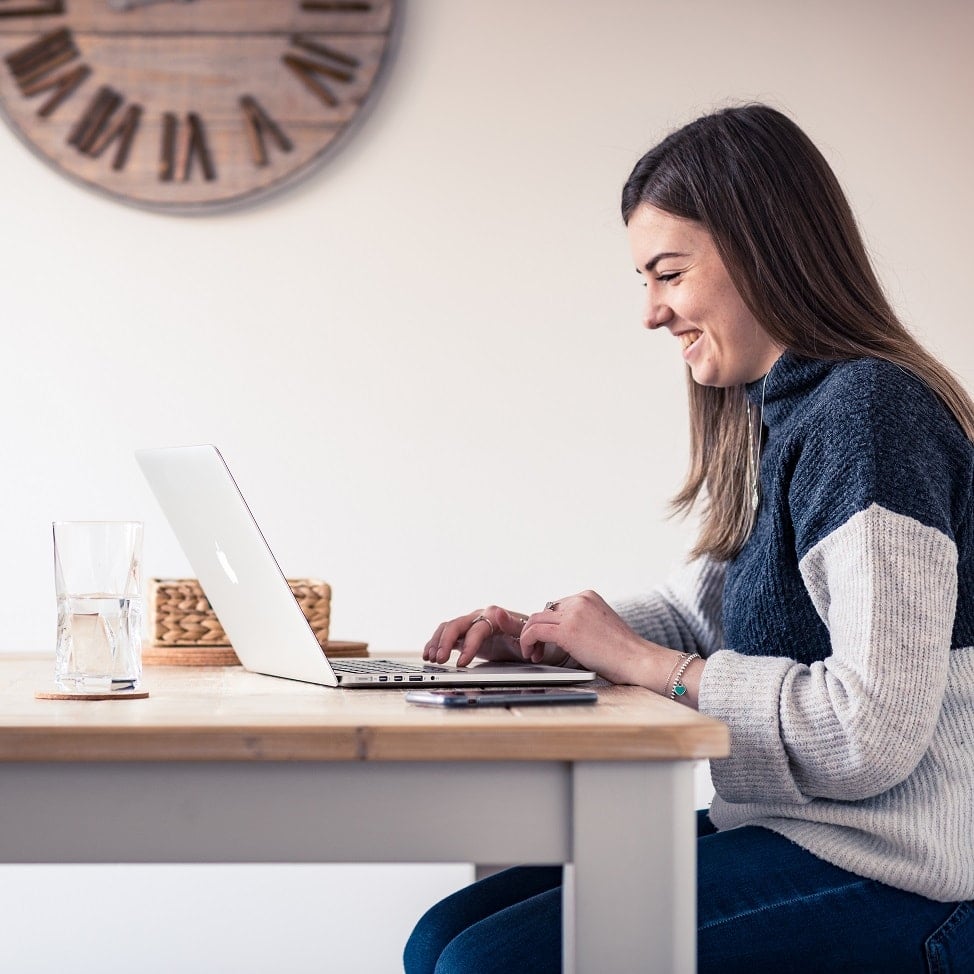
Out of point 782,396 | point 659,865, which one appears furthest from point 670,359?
point 659,865

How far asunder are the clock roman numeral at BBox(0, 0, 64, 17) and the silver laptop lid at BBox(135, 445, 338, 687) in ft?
4.45

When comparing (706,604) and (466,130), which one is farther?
(466,130)

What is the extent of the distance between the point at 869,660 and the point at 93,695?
598mm

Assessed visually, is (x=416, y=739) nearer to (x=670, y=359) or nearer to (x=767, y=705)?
(x=767, y=705)

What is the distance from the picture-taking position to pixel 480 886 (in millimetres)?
1259

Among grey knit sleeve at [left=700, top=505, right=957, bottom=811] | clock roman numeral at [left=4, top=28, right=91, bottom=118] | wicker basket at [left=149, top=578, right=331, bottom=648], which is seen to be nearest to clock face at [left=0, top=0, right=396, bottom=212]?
clock roman numeral at [left=4, top=28, right=91, bottom=118]

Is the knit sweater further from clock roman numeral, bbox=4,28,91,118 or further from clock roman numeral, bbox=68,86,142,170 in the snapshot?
clock roman numeral, bbox=4,28,91,118

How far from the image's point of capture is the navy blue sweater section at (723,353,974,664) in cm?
97

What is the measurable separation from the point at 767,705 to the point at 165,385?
1558 mm

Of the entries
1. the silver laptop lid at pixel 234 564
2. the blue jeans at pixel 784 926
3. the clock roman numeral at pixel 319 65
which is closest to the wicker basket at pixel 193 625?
the silver laptop lid at pixel 234 564

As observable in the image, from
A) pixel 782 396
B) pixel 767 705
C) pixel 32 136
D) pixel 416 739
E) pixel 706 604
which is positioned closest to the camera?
pixel 416 739

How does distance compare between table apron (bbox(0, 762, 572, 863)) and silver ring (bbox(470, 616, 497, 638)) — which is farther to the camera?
silver ring (bbox(470, 616, 497, 638))

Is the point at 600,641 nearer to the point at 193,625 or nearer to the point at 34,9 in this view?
the point at 193,625

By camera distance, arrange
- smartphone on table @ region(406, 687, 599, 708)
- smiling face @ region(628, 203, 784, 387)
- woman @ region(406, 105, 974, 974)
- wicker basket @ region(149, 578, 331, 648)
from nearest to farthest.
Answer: smartphone on table @ region(406, 687, 599, 708) < woman @ region(406, 105, 974, 974) < smiling face @ region(628, 203, 784, 387) < wicker basket @ region(149, 578, 331, 648)
